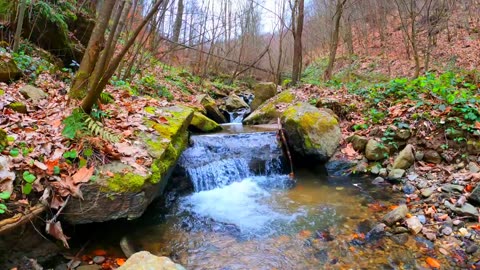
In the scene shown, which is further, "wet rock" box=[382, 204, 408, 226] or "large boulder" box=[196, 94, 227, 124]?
"large boulder" box=[196, 94, 227, 124]

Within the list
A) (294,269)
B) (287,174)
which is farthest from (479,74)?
(294,269)

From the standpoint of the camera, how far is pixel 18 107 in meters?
4.11

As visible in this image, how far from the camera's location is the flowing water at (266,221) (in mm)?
3635

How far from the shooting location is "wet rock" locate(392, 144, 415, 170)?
576 cm

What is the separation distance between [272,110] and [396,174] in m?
4.36

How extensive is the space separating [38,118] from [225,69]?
1730cm

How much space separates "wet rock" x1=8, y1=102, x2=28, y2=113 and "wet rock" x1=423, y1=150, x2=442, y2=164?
6.78 m

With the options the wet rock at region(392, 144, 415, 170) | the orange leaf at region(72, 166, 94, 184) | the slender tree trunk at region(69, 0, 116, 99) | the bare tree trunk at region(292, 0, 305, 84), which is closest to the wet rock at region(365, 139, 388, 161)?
the wet rock at region(392, 144, 415, 170)

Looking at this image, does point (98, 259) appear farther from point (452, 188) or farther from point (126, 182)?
point (452, 188)

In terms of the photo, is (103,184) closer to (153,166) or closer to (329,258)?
(153,166)

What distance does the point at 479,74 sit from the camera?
7285mm

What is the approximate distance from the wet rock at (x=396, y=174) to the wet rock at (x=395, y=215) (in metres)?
1.37

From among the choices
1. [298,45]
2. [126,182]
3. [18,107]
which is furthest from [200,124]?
[298,45]

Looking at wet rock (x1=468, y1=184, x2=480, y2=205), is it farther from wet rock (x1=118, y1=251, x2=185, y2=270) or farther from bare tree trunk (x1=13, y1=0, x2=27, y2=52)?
bare tree trunk (x1=13, y1=0, x2=27, y2=52)
